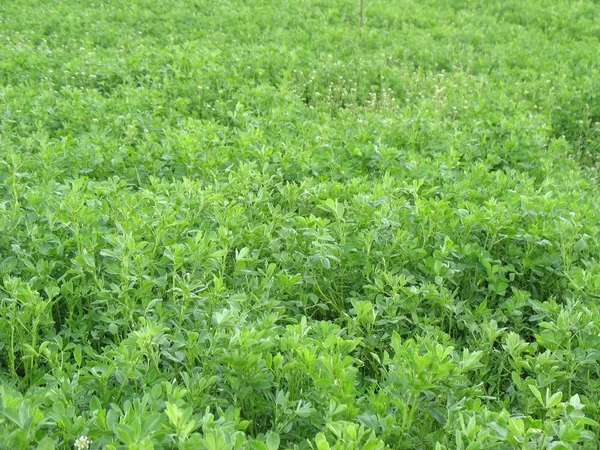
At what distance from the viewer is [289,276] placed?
340 centimetres

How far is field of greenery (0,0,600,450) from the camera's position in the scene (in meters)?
2.43

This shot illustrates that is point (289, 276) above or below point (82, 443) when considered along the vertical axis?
below

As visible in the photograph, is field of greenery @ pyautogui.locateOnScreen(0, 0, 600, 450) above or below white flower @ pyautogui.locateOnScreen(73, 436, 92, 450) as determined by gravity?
below

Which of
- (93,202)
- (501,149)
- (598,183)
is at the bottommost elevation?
(598,183)

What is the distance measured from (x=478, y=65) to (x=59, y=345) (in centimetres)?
785

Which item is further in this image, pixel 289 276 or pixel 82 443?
pixel 289 276

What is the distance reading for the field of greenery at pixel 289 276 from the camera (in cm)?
243

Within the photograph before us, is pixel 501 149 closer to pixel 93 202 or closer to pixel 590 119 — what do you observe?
pixel 590 119

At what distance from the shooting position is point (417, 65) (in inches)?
375

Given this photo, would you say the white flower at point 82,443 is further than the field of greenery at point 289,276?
No

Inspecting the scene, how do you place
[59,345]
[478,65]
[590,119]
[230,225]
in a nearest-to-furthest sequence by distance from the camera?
[59,345] → [230,225] → [590,119] → [478,65]

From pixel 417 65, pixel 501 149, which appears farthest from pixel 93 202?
pixel 417 65

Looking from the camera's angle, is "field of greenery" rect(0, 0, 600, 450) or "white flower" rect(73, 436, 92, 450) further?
"field of greenery" rect(0, 0, 600, 450)

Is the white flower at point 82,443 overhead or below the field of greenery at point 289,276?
overhead
